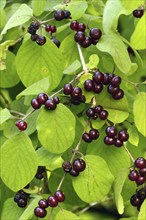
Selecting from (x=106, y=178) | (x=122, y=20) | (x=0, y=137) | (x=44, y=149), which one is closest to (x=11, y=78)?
(x=0, y=137)

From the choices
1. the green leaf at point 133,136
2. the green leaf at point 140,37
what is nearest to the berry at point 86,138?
the green leaf at point 133,136

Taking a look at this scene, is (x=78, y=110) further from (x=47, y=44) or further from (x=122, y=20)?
(x=122, y=20)

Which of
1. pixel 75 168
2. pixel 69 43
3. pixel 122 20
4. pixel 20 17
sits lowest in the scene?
pixel 122 20

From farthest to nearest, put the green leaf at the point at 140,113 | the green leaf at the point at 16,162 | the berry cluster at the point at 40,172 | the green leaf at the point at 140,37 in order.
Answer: the berry cluster at the point at 40,172 < the green leaf at the point at 16,162 < the green leaf at the point at 140,113 < the green leaf at the point at 140,37

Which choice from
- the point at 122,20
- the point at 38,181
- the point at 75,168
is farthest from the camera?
the point at 122,20

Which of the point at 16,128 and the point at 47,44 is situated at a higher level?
the point at 47,44

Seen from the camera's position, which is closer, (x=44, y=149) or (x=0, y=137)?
(x=44, y=149)

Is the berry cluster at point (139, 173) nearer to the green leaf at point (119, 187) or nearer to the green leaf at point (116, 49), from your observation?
the green leaf at point (119, 187)

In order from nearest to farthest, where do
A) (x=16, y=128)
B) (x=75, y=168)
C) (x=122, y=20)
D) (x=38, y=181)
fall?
1. (x=75, y=168)
2. (x=16, y=128)
3. (x=38, y=181)
4. (x=122, y=20)
